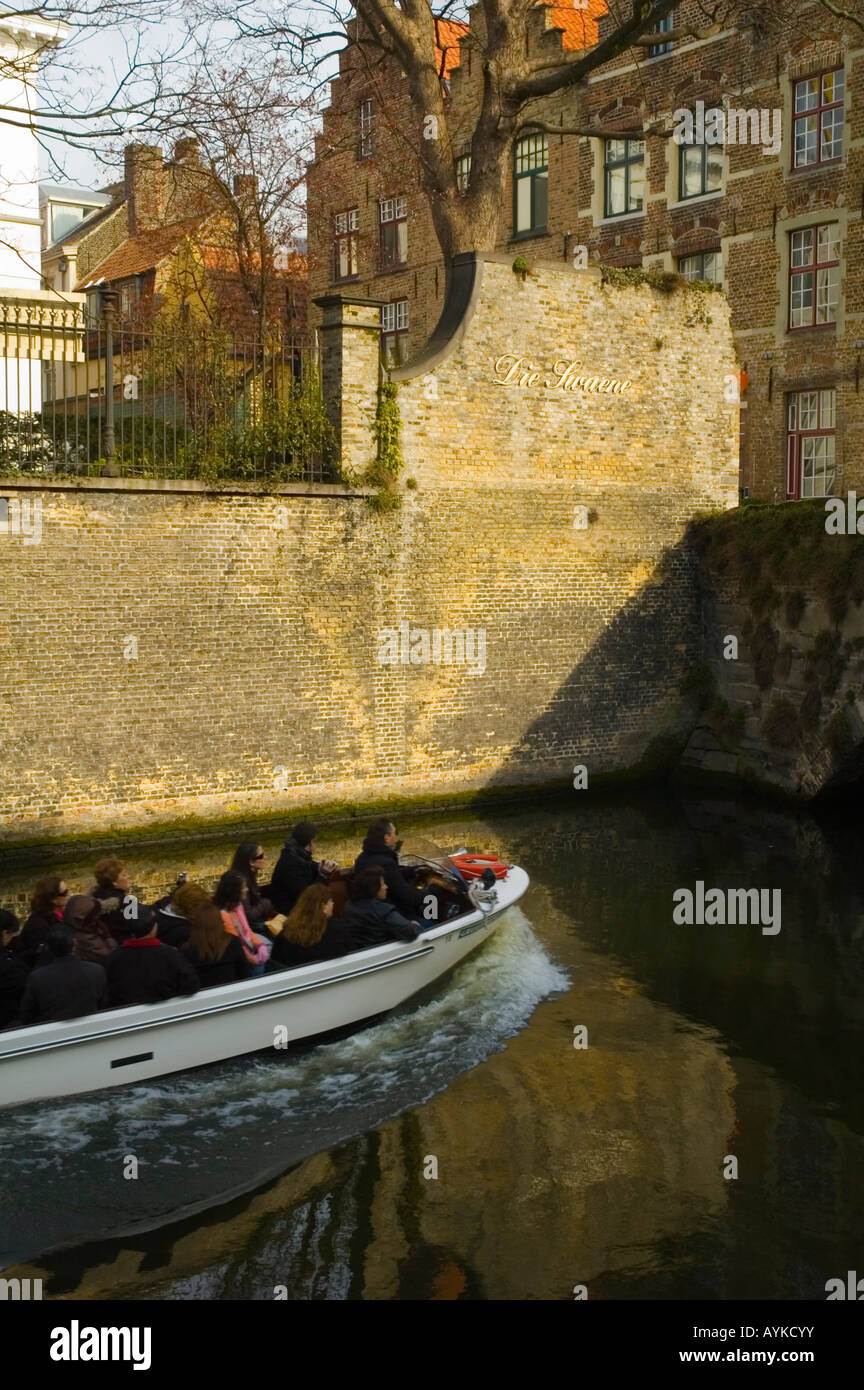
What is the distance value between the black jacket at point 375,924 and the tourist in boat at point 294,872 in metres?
1.00

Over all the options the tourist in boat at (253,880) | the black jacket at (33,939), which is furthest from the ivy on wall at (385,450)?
the black jacket at (33,939)

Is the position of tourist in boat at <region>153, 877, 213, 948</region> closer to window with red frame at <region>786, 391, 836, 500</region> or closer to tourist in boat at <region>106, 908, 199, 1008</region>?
tourist in boat at <region>106, 908, 199, 1008</region>

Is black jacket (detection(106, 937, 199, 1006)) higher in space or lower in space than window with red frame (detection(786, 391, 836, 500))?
lower

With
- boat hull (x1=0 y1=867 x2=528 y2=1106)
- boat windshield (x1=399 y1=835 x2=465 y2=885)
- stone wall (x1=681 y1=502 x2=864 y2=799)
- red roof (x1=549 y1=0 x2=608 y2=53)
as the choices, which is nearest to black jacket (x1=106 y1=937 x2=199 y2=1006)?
boat hull (x1=0 y1=867 x2=528 y2=1106)

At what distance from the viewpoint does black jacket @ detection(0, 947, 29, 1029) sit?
893 centimetres

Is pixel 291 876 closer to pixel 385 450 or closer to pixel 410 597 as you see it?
pixel 410 597

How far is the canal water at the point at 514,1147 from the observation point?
6988 millimetres

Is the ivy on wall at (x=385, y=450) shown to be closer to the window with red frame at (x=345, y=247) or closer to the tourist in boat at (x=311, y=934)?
the tourist in boat at (x=311, y=934)

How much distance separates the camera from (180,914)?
1045 centimetres

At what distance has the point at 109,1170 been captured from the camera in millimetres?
8164

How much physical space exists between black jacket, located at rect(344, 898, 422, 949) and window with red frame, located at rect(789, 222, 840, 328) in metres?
17.6

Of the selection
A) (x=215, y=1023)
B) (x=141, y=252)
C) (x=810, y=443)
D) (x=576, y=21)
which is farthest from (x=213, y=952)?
(x=576, y=21)

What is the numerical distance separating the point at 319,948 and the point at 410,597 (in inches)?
325
